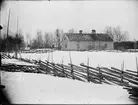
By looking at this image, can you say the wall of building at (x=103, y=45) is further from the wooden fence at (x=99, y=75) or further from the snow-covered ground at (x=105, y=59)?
the wooden fence at (x=99, y=75)

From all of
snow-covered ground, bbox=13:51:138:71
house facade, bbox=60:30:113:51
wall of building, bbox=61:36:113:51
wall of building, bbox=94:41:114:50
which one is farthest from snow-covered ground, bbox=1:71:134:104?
wall of building, bbox=94:41:114:50

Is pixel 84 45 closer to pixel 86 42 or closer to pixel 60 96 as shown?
pixel 86 42

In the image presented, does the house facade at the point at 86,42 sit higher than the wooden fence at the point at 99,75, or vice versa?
the house facade at the point at 86,42

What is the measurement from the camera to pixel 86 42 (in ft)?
152

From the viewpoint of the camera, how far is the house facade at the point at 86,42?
149ft

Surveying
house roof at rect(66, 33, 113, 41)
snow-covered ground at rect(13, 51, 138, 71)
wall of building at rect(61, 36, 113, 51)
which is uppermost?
house roof at rect(66, 33, 113, 41)

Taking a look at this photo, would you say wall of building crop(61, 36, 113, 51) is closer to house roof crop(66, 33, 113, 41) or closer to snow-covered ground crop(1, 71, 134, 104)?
house roof crop(66, 33, 113, 41)

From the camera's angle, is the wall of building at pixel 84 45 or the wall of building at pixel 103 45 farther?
the wall of building at pixel 103 45

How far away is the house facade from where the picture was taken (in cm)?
4544

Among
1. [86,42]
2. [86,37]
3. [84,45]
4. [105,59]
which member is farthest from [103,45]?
[105,59]

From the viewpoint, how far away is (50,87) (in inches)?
286

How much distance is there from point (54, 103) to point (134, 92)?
2709 millimetres

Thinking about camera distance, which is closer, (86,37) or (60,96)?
(60,96)

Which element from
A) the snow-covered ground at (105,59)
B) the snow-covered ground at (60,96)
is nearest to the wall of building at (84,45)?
the snow-covered ground at (105,59)
